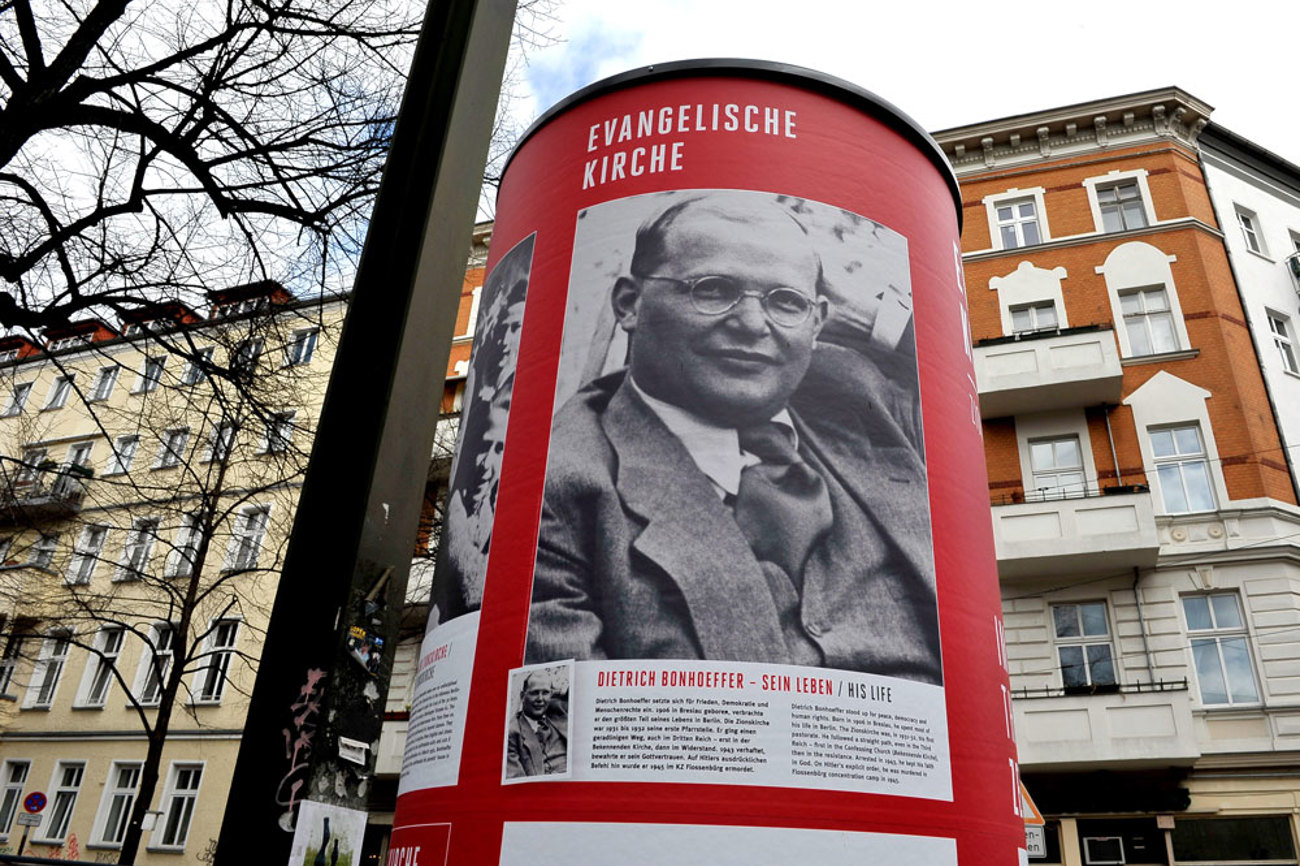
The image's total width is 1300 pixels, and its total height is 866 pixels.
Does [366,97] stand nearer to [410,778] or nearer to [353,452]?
[410,778]

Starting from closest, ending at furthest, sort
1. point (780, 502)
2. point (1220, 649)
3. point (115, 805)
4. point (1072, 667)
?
point (780, 502), point (1220, 649), point (1072, 667), point (115, 805)

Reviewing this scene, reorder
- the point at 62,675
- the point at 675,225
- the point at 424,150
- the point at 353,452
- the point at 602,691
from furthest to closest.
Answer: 1. the point at 62,675
2. the point at 675,225
3. the point at 602,691
4. the point at 424,150
5. the point at 353,452

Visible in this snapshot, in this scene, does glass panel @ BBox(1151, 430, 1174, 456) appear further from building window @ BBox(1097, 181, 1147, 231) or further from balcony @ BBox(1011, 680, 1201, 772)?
building window @ BBox(1097, 181, 1147, 231)

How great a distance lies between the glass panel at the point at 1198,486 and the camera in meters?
18.9

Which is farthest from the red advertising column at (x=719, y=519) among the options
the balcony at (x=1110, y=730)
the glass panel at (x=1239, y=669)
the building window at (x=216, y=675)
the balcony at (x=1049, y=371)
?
the building window at (x=216, y=675)

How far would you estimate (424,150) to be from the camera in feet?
8.11

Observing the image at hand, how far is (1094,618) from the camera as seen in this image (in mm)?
18562

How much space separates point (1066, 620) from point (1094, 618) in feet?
1.67

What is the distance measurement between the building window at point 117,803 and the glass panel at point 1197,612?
2747cm

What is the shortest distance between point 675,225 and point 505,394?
1530 millimetres

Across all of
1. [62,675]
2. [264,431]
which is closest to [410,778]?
[264,431]

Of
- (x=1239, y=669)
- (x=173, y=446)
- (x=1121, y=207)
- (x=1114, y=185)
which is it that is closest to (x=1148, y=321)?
(x=1121, y=207)

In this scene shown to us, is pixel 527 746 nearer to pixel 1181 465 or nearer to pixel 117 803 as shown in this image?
pixel 1181 465

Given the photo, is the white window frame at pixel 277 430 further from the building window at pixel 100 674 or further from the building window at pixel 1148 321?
the building window at pixel 100 674
